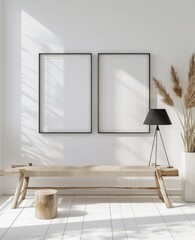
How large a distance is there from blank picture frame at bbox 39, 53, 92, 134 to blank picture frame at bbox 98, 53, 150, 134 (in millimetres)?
181

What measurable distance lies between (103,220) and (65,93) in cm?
191

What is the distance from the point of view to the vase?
4.66 m

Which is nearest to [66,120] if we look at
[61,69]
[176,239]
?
[61,69]

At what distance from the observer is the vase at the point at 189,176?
15.3 ft

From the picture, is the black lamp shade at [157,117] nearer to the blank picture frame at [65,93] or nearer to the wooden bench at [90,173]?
the wooden bench at [90,173]

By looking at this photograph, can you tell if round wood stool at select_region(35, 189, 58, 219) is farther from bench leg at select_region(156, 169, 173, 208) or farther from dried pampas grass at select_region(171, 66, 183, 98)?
dried pampas grass at select_region(171, 66, 183, 98)

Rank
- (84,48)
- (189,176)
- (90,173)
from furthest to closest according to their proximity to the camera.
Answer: (84,48)
(189,176)
(90,173)

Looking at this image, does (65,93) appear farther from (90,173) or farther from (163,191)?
(163,191)

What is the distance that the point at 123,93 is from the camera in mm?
5012

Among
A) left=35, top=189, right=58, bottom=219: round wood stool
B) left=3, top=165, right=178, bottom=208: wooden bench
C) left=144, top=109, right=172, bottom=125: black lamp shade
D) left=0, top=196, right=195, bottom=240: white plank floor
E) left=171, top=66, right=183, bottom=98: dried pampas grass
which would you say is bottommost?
left=0, top=196, right=195, bottom=240: white plank floor

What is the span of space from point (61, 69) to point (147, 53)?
1196 millimetres

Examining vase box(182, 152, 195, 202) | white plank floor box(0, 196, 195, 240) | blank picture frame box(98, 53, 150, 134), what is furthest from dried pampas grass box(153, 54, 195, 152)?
white plank floor box(0, 196, 195, 240)

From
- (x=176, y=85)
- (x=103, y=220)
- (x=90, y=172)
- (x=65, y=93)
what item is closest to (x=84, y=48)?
(x=65, y=93)

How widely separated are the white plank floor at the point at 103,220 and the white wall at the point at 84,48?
0.64 meters
